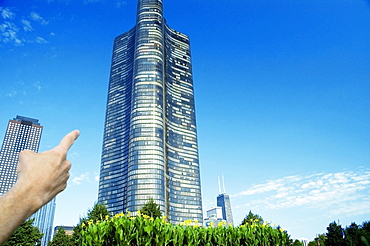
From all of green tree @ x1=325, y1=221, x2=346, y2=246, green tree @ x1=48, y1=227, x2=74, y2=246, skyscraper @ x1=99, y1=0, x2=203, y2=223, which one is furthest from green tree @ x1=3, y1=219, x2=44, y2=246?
skyscraper @ x1=99, y1=0, x2=203, y2=223

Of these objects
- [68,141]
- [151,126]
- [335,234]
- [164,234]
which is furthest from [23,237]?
[151,126]

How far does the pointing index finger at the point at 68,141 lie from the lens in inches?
89.8

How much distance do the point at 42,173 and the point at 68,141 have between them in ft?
1.19

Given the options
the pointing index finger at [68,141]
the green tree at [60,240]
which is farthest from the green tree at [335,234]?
the pointing index finger at [68,141]

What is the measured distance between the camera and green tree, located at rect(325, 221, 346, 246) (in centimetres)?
3741

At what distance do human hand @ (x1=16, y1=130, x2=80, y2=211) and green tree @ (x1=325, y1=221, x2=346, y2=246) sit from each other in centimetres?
4529

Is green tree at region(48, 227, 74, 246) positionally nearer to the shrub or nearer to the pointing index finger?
the shrub

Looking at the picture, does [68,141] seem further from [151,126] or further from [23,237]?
[151,126]

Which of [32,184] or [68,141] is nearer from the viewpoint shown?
[32,184]

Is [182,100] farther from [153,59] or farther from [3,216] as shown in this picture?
[3,216]

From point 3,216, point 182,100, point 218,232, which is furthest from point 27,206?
point 182,100

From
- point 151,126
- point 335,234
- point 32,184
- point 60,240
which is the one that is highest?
point 151,126

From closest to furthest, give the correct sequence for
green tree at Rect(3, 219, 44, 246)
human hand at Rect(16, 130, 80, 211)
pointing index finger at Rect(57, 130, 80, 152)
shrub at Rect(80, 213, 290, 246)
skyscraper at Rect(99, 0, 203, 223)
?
human hand at Rect(16, 130, 80, 211) → pointing index finger at Rect(57, 130, 80, 152) → shrub at Rect(80, 213, 290, 246) → green tree at Rect(3, 219, 44, 246) → skyscraper at Rect(99, 0, 203, 223)

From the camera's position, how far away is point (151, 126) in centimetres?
10012
